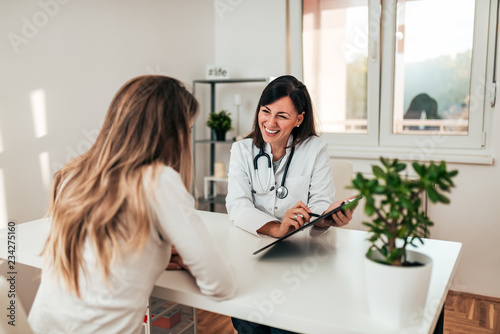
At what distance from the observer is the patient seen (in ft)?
3.13

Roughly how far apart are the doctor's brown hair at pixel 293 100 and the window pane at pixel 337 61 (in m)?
1.54

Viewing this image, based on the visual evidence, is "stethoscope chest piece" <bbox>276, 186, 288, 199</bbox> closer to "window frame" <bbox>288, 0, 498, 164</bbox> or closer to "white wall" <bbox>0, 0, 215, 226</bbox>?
"white wall" <bbox>0, 0, 215, 226</bbox>

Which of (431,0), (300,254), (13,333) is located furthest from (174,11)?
(13,333)

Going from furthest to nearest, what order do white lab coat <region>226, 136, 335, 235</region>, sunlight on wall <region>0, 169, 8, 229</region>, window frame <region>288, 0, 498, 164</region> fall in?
window frame <region>288, 0, 498, 164</region> < sunlight on wall <region>0, 169, 8, 229</region> < white lab coat <region>226, 136, 335, 235</region>

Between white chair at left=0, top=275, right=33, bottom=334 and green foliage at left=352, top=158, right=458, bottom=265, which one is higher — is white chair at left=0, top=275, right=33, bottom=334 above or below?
below

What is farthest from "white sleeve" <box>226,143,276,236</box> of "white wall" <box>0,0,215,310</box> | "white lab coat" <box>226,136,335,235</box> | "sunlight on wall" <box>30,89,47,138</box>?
"sunlight on wall" <box>30,89,47,138</box>

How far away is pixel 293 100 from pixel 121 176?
1.13 m

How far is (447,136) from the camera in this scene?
10.3 ft

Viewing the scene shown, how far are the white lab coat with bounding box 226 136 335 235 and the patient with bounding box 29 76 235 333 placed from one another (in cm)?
81

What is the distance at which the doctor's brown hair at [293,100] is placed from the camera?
1927mm

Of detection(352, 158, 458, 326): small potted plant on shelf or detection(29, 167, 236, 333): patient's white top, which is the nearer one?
Answer: detection(352, 158, 458, 326): small potted plant on shelf

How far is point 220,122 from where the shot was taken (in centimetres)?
354

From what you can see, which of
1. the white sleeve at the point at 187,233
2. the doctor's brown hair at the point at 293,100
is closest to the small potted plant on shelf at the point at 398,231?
the white sleeve at the point at 187,233

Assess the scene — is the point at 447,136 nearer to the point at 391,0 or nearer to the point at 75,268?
the point at 391,0
